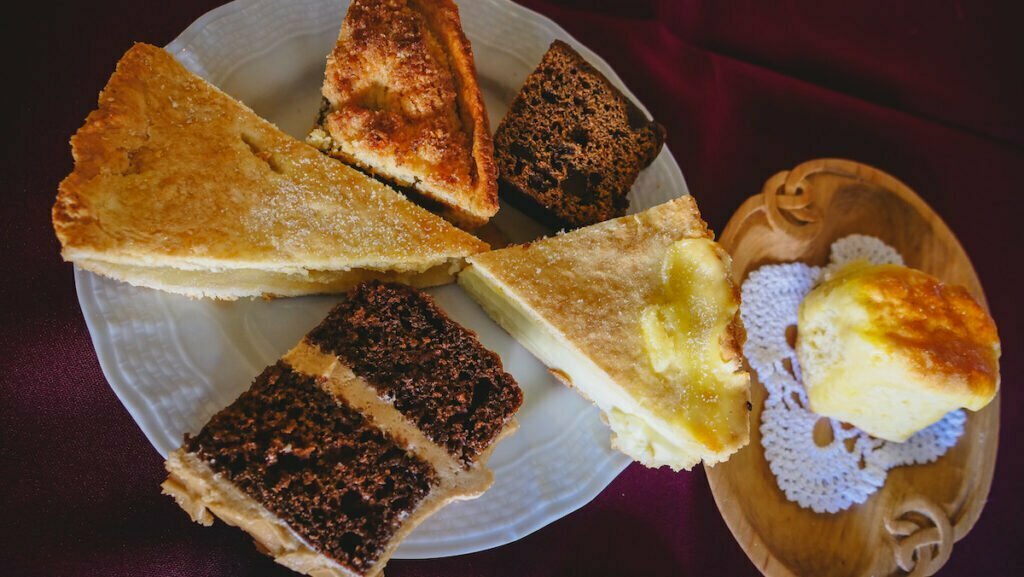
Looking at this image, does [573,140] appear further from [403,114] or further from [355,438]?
[355,438]

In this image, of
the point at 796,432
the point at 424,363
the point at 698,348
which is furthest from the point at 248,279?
the point at 796,432

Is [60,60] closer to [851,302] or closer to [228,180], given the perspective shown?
[228,180]

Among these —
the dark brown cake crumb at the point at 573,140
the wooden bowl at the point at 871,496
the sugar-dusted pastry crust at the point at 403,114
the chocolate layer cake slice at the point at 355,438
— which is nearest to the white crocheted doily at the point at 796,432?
the wooden bowl at the point at 871,496

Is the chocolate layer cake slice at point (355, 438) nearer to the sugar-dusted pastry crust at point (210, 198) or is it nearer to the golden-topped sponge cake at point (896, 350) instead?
the sugar-dusted pastry crust at point (210, 198)

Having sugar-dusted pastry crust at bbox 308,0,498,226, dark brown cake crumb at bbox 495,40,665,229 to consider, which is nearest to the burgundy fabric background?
dark brown cake crumb at bbox 495,40,665,229

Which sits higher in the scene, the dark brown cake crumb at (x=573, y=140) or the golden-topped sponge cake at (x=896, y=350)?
the dark brown cake crumb at (x=573, y=140)

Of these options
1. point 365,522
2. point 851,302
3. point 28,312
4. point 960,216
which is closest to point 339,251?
point 365,522
